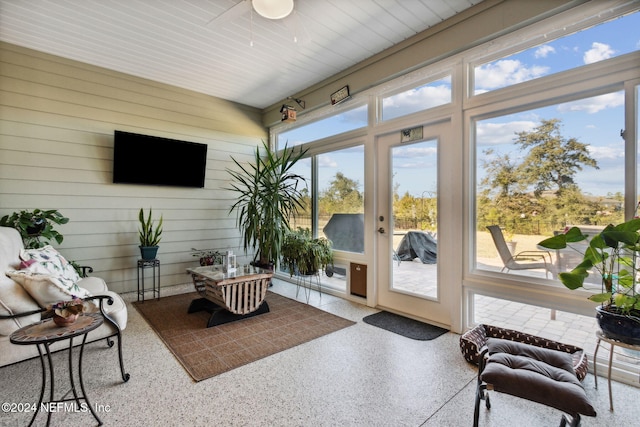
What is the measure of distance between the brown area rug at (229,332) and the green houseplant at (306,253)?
1.62 ft

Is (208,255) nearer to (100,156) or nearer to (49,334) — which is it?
(100,156)

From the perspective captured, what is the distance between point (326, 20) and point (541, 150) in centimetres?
227

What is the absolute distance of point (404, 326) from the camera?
3.22 m

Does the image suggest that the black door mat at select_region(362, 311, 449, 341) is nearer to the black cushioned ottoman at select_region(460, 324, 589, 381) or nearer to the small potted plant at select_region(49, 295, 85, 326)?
the black cushioned ottoman at select_region(460, 324, 589, 381)

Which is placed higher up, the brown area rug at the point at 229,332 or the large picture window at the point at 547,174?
the large picture window at the point at 547,174

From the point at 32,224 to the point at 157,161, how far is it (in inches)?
63.2

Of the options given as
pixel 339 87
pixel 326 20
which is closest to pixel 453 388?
pixel 326 20

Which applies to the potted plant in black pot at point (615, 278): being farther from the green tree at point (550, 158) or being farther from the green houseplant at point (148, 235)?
the green houseplant at point (148, 235)

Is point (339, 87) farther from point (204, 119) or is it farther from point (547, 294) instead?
point (547, 294)

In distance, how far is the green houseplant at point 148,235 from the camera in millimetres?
4066

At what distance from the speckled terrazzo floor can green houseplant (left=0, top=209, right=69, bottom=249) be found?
138cm

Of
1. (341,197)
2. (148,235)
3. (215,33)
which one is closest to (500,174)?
(341,197)

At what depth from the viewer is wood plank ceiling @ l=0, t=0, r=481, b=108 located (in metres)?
2.82

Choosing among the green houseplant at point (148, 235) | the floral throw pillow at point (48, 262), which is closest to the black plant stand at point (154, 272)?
the green houseplant at point (148, 235)
